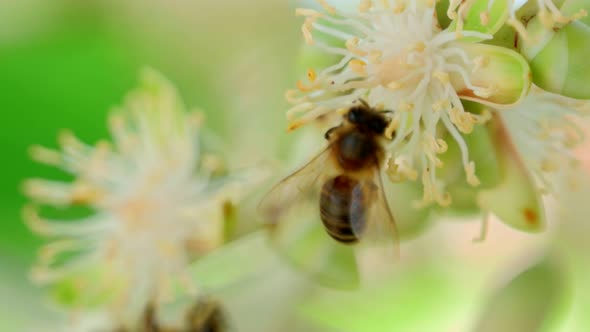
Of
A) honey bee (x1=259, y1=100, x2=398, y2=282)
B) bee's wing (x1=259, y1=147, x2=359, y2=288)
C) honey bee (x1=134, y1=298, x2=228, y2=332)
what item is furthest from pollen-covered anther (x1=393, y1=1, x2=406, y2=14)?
honey bee (x1=134, y1=298, x2=228, y2=332)

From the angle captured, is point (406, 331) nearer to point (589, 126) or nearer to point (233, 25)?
point (589, 126)

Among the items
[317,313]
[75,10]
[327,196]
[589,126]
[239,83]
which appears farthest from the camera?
[75,10]

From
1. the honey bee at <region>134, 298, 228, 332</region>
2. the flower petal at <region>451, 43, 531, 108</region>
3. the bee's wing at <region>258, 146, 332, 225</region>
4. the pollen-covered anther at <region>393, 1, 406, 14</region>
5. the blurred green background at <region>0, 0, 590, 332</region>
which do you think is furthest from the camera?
the blurred green background at <region>0, 0, 590, 332</region>

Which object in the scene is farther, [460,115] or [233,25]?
[233,25]

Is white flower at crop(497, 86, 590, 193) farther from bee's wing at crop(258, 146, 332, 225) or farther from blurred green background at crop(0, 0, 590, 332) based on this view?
blurred green background at crop(0, 0, 590, 332)

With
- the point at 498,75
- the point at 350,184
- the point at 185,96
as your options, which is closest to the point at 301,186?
the point at 350,184

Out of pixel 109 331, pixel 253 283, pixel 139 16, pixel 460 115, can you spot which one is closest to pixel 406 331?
pixel 253 283

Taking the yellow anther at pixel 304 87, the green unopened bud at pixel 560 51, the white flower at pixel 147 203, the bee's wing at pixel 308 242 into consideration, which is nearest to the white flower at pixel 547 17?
the green unopened bud at pixel 560 51
